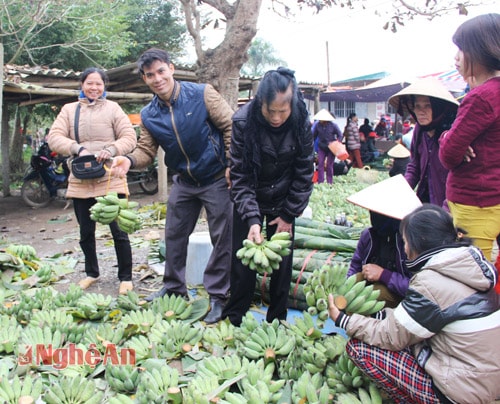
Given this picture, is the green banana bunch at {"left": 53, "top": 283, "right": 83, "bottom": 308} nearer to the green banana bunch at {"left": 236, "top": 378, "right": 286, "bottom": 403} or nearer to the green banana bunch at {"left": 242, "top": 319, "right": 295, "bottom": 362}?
the green banana bunch at {"left": 242, "top": 319, "right": 295, "bottom": 362}

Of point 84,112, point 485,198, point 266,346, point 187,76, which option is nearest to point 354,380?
point 266,346

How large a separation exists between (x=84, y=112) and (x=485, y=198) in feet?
10.2

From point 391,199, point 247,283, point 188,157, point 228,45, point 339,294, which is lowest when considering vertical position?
point 247,283

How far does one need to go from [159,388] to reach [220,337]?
0.71 m

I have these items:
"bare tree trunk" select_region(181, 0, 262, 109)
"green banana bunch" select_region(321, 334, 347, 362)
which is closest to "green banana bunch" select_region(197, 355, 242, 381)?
Answer: "green banana bunch" select_region(321, 334, 347, 362)

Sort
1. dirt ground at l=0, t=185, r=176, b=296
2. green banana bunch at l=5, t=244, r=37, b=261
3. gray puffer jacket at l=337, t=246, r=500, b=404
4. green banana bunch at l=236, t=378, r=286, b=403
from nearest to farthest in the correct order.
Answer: gray puffer jacket at l=337, t=246, r=500, b=404, green banana bunch at l=236, t=378, r=286, b=403, dirt ground at l=0, t=185, r=176, b=296, green banana bunch at l=5, t=244, r=37, b=261

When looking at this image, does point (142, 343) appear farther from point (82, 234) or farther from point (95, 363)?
point (82, 234)

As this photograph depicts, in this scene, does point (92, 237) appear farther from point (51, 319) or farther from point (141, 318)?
point (141, 318)

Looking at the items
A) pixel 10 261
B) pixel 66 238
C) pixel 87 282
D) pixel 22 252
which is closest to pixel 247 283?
pixel 87 282

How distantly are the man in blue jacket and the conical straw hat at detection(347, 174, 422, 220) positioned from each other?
1.00 meters

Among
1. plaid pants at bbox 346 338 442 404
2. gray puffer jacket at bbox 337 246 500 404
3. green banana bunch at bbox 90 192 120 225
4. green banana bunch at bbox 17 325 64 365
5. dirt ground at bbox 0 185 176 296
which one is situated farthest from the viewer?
dirt ground at bbox 0 185 176 296

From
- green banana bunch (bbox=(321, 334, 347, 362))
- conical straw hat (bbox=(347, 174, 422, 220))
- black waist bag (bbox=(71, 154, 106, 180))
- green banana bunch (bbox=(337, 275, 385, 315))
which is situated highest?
black waist bag (bbox=(71, 154, 106, 180))

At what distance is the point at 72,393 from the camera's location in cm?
220

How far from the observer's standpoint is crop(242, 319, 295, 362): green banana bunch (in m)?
2.59
